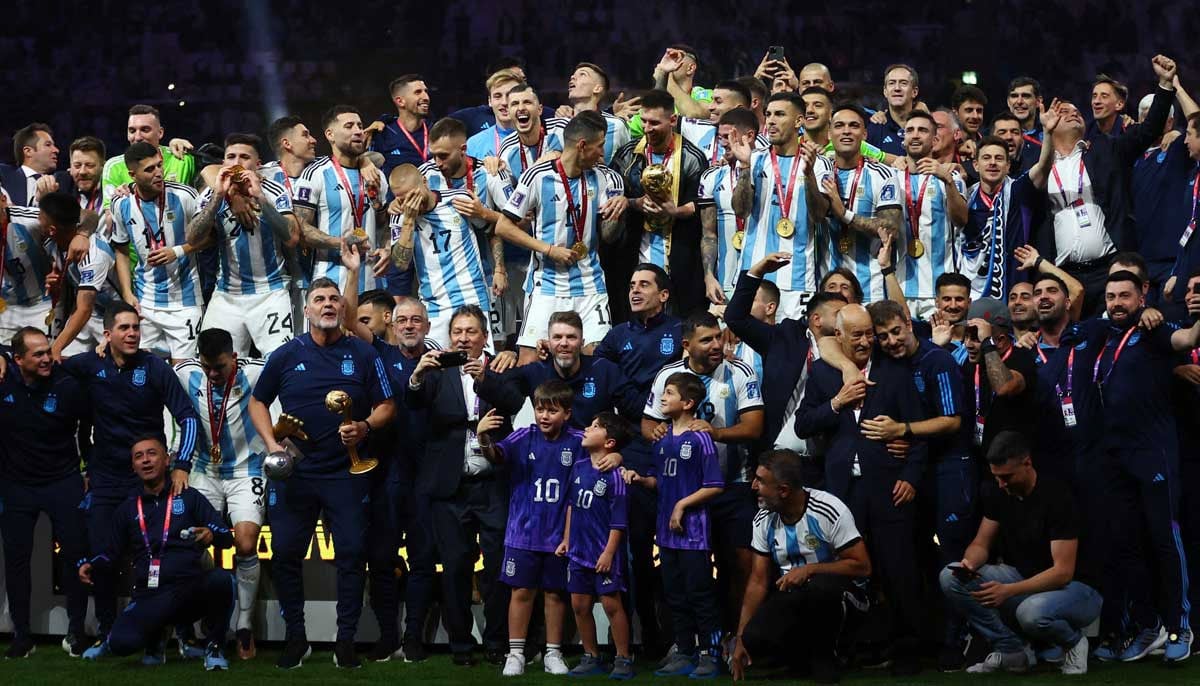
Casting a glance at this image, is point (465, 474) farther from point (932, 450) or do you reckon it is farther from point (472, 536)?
point (932, 450)

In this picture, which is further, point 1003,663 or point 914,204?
point 914,204

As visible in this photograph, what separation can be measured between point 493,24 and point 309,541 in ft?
29.9

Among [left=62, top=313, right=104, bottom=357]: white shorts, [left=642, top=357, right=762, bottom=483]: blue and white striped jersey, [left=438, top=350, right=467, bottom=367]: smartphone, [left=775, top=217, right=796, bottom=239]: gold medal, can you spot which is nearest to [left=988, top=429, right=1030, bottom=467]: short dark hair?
[left=642, top=357, right=762, bottom=483]: blue and white striped jersey

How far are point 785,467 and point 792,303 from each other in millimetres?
2133

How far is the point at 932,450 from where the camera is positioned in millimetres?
8023

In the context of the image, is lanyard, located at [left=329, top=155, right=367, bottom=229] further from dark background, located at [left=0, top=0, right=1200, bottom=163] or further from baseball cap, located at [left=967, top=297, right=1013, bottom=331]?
dark background, located at [left=0, top=0, right=1200, bottom=163]

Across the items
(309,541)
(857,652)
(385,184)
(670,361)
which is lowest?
(857,652)

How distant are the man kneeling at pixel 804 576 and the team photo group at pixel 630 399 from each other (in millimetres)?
19

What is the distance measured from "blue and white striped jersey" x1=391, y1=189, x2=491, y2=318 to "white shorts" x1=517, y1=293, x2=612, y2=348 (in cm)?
58

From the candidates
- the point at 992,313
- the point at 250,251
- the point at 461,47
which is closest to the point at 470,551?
the point at 250,251

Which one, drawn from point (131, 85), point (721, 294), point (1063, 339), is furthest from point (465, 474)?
point (131, 85)

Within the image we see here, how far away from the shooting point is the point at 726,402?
8180 mm

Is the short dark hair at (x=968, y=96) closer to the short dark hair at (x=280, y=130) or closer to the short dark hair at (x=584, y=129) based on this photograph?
the short dark hair at (x=584, y=129)

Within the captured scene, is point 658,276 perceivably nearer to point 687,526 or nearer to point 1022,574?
point 687,526
